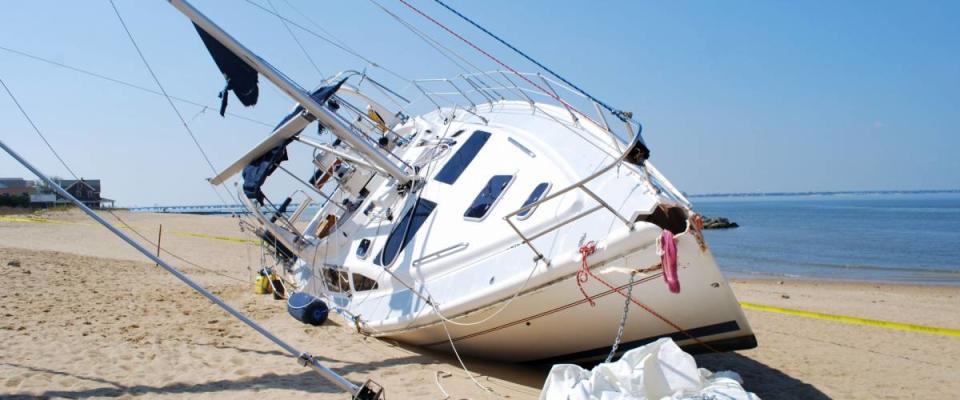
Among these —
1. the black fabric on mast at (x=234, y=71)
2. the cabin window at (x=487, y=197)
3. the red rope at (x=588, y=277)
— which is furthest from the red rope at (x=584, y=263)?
the black fabric on mast at (x=234, y=71)

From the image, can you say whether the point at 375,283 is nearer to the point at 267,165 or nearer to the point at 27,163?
the point at 267,165

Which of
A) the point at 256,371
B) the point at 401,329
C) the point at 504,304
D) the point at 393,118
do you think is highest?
the point at 393,118

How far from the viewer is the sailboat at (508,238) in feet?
18.6

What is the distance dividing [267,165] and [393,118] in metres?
4.03

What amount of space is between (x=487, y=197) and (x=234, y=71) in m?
4.45

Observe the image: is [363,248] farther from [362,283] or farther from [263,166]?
[263,166]

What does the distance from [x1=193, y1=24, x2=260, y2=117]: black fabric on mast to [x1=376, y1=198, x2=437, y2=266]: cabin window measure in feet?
9.98

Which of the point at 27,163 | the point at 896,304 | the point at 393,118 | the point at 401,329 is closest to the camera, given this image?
the point at 27,163

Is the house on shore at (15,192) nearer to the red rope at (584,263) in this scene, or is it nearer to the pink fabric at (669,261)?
the red rope at (584,263)

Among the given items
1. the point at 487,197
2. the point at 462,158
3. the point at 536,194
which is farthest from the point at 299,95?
the point at 536,194

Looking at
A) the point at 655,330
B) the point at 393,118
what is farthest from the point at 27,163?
the point at 393,118

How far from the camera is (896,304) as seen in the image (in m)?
14.7

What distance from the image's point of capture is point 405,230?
8.28 metres

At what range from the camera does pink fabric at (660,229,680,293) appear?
5.14 metres
